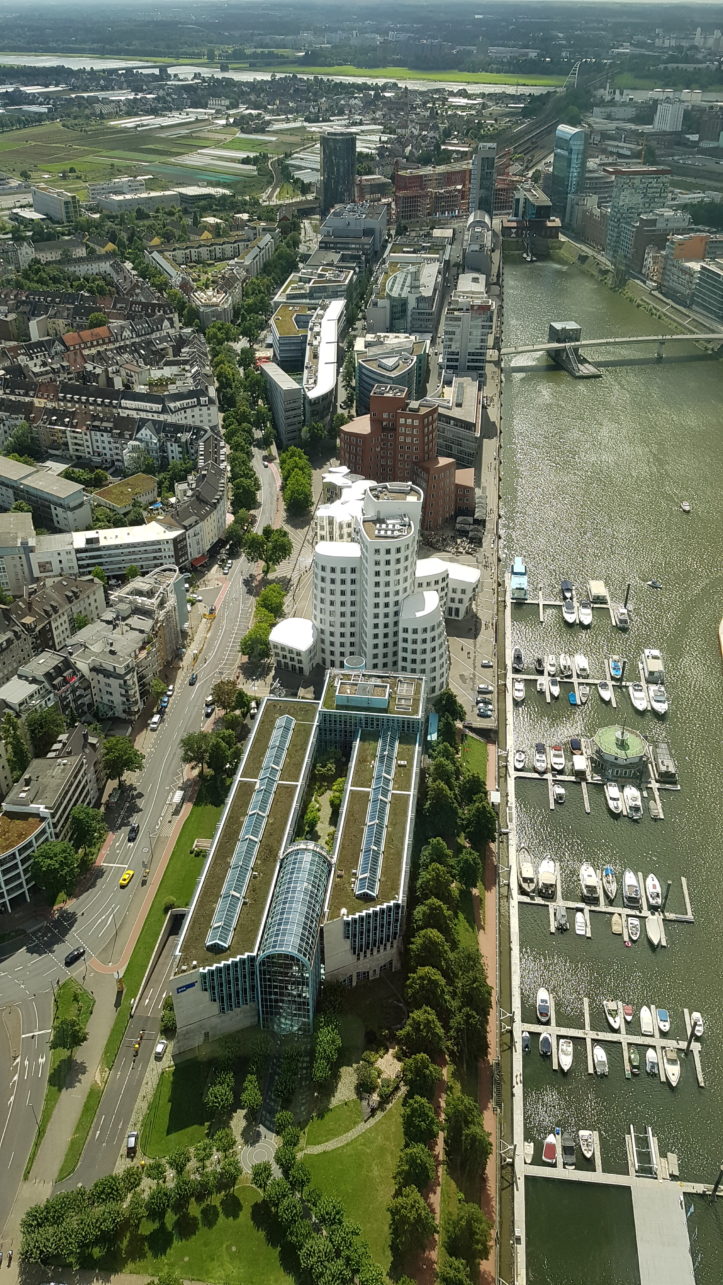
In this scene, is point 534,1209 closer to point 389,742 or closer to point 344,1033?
point 344,1033

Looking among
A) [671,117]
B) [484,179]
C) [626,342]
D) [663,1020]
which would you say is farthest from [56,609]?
[671,117]

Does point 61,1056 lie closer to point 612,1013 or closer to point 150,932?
point 150,932

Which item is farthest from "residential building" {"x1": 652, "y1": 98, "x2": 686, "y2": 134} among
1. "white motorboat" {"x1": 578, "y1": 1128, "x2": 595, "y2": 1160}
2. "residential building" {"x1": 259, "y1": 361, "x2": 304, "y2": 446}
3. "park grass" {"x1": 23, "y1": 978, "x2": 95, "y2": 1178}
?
"park grass" {"x1": 23, "y1": 978, "x2": 95, "y2": 1178}

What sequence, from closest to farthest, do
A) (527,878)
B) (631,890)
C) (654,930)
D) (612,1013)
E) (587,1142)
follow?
(587,1142) < (612,1013) < (654,930) < (631,890) < (527,878)

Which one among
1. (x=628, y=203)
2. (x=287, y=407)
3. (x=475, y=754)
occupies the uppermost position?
(x=628, y=203)

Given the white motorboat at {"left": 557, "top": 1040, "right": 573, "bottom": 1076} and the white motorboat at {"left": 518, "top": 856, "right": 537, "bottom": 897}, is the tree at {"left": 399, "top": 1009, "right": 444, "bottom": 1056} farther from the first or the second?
the white motorboat at {"left": 518, "top": 856, "right": 537, "bottom": 897}

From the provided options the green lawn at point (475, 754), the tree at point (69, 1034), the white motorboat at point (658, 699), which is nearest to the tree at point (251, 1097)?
the tree at point (69, 1034)

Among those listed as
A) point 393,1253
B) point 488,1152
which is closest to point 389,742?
point 488,1152
